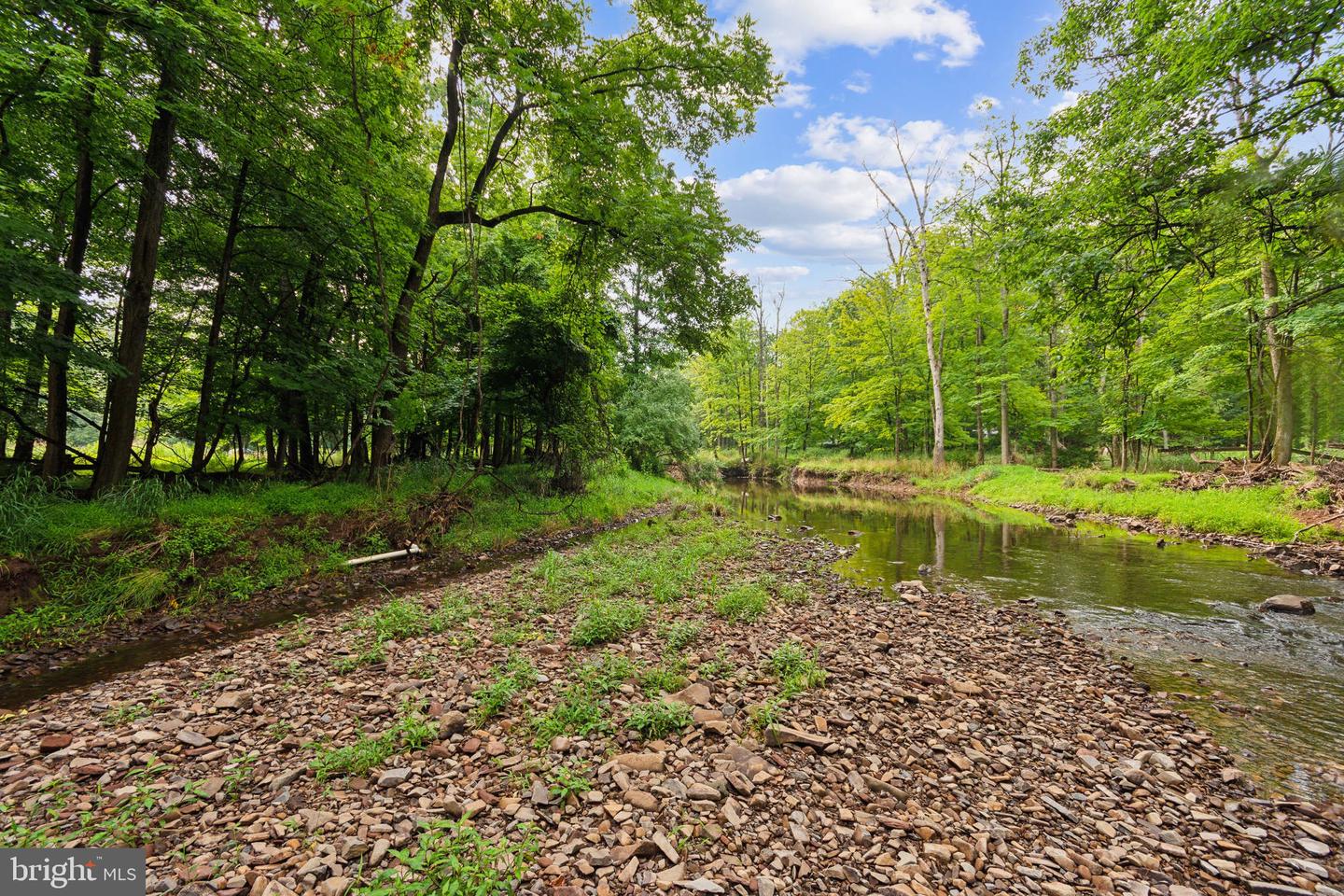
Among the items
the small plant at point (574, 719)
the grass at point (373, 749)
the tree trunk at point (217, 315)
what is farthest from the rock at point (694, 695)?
the tree trunk at point (217, 315)

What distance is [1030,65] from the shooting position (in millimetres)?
12891

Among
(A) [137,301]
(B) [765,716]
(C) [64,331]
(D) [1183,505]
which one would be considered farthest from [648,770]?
(D) [1183,505]

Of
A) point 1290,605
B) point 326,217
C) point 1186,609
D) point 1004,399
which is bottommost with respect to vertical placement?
point 1186,609

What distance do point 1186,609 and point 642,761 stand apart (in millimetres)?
8688

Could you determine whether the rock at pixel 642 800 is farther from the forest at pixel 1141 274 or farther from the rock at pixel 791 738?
the forest at pixel 1141 274

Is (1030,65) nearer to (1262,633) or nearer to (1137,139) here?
(1137,139)

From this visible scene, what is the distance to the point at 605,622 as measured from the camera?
539 centimetres

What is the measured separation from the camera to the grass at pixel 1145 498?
11.1 meters

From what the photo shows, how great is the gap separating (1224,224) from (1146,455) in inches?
862

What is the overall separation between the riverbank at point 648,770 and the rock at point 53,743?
0.02m

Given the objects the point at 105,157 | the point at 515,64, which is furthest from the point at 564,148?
the point at 105,157

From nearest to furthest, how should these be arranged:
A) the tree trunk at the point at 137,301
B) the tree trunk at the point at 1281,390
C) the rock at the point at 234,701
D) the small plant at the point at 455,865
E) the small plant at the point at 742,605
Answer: the small plant at the point at 455,865 → the rock at the point at 234,701 → the small plant at the point at 742,605 → the tree trunk at the point at 137,301 → the tree trunk at the point at 1281,390

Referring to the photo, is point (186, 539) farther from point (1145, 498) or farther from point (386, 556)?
point (1145, 498)

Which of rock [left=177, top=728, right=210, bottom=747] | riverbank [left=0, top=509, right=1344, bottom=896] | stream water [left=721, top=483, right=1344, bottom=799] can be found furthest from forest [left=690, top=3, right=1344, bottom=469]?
rock [left=177, top=728, right=210, bottom=747]
